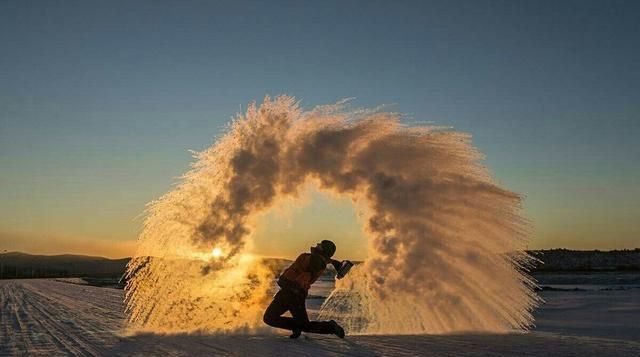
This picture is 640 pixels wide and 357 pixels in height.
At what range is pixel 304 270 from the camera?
36.3 ft

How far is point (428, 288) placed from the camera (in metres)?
12.1

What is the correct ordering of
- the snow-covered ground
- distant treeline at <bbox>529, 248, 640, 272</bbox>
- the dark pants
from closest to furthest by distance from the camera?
the snow-covered ground
the dark pants
distant treeline at <bbox>529, 248, 640, 272</bbox>

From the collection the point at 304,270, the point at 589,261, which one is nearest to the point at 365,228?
the point at 304,270

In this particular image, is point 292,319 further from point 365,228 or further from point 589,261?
point 589,261

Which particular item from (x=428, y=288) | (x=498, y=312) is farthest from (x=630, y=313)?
(x=428, y=288)

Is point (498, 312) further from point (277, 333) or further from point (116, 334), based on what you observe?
point (116, 334)

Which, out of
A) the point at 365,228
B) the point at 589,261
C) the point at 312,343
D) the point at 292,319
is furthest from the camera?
the point at 589,261

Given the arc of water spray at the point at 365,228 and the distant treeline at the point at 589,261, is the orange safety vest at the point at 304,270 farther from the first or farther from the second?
the distant treeline at the point at 589,261

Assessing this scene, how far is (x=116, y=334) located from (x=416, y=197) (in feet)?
20.4

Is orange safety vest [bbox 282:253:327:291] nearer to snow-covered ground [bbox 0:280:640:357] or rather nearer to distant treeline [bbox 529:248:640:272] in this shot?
snow-covered ground [bbox 0:280:640:357]

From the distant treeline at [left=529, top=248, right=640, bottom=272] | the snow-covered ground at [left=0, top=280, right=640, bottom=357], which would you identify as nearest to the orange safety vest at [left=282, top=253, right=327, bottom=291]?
the snow-covered ground at [left=0, top=280, right=640, bottom=357]

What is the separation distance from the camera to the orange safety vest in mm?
11000

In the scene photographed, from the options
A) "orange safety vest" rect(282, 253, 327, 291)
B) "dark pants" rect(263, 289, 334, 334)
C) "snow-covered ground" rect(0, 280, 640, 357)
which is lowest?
"snow-covered ground" rect(0, 280, 640, 357)

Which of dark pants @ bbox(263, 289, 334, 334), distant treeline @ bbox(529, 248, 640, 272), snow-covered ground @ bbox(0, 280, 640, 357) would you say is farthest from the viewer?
distant treeline @ bbox(529, 248, 640, 272)
